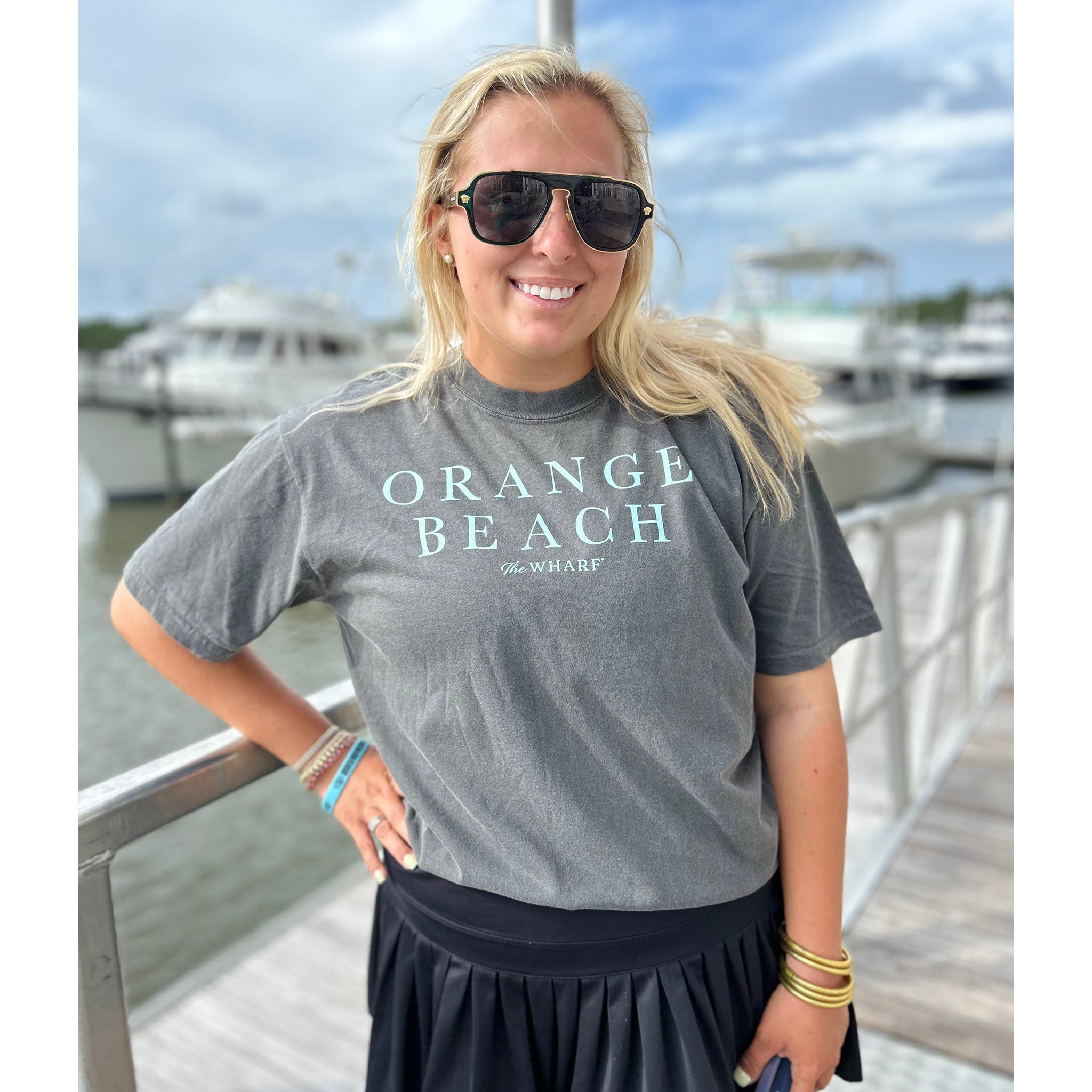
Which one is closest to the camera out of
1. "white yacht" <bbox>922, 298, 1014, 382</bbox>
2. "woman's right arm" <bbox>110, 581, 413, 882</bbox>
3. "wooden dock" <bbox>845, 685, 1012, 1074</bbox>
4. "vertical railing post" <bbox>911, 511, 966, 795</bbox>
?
"woman's right arm" <bbox>110, 581, 413, 882</bbox>

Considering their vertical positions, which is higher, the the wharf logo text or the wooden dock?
the the wharf logo text

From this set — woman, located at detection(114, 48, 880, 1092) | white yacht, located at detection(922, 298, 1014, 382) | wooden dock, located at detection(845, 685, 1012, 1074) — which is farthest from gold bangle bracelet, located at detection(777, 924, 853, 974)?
white yacht, located at detection(922, 298, 1014, 382)

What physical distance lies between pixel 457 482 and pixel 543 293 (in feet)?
0.70

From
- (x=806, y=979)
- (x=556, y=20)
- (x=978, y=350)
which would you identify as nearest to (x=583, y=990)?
(x=806, y=979)

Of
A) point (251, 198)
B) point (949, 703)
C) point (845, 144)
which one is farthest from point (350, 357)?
point (845, 144)

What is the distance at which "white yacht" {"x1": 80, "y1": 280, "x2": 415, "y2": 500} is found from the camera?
17.1 metres

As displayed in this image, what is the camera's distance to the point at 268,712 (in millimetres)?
1123

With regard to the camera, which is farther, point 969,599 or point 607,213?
point 969,599

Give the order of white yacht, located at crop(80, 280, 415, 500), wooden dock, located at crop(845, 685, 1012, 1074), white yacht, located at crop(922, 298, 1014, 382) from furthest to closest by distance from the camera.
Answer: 1. white yacht, located at crop(922, 298, 1014, 382)
2. white yacht, located at crop(80, 280, 415, 500)
3. wooden dock, located at crop(845, 685, 1012, 1074)

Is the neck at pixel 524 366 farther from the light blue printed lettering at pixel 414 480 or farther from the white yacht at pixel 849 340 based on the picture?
the white yacht at pixel 849 340

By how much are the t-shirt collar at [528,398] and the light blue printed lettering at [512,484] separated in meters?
0.07

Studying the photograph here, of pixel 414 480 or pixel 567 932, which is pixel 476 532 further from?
pixel 567 932

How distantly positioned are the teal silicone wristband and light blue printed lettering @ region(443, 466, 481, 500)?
0.41 meters

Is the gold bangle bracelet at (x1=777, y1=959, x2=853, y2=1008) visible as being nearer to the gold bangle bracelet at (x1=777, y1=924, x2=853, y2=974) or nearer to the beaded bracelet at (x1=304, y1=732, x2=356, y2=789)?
the gold bangle bracelet at (x1=777, y1=924, x2=853, y2=974)
